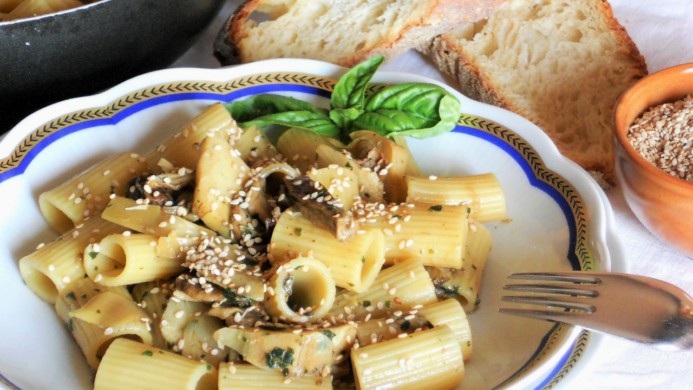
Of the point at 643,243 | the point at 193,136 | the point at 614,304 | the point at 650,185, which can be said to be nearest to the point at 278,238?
the point at 193,136

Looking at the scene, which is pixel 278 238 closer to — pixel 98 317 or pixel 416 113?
pixel 98 317

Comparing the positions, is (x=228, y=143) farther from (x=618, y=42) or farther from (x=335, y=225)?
(x=618, y=42)

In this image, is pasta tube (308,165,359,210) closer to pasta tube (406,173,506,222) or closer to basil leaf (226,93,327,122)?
pasta tube (406,173,506,222)

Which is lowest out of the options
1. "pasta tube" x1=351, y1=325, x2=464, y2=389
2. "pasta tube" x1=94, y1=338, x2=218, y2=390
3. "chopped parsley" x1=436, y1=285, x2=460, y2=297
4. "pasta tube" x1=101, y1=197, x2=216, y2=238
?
"chopped parsley" x1=436, y1=285, x2=460, y2=297

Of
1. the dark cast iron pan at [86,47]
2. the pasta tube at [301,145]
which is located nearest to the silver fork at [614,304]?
the pasta tube at [301,145]

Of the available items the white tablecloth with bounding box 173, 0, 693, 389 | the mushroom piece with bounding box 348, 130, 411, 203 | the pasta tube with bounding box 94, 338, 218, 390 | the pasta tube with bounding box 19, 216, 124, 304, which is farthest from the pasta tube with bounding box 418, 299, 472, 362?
the pasta tube with bounding box 19, 216, 124, 304

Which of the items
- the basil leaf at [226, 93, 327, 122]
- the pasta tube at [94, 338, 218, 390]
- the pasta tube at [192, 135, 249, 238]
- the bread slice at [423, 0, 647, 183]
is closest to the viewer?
the pasta tube at [94, 338, 218, 390]

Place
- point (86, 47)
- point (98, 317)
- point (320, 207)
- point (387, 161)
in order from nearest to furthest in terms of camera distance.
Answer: point (98, 317), point (320, 207), point (387, 161), point (86, 47)
